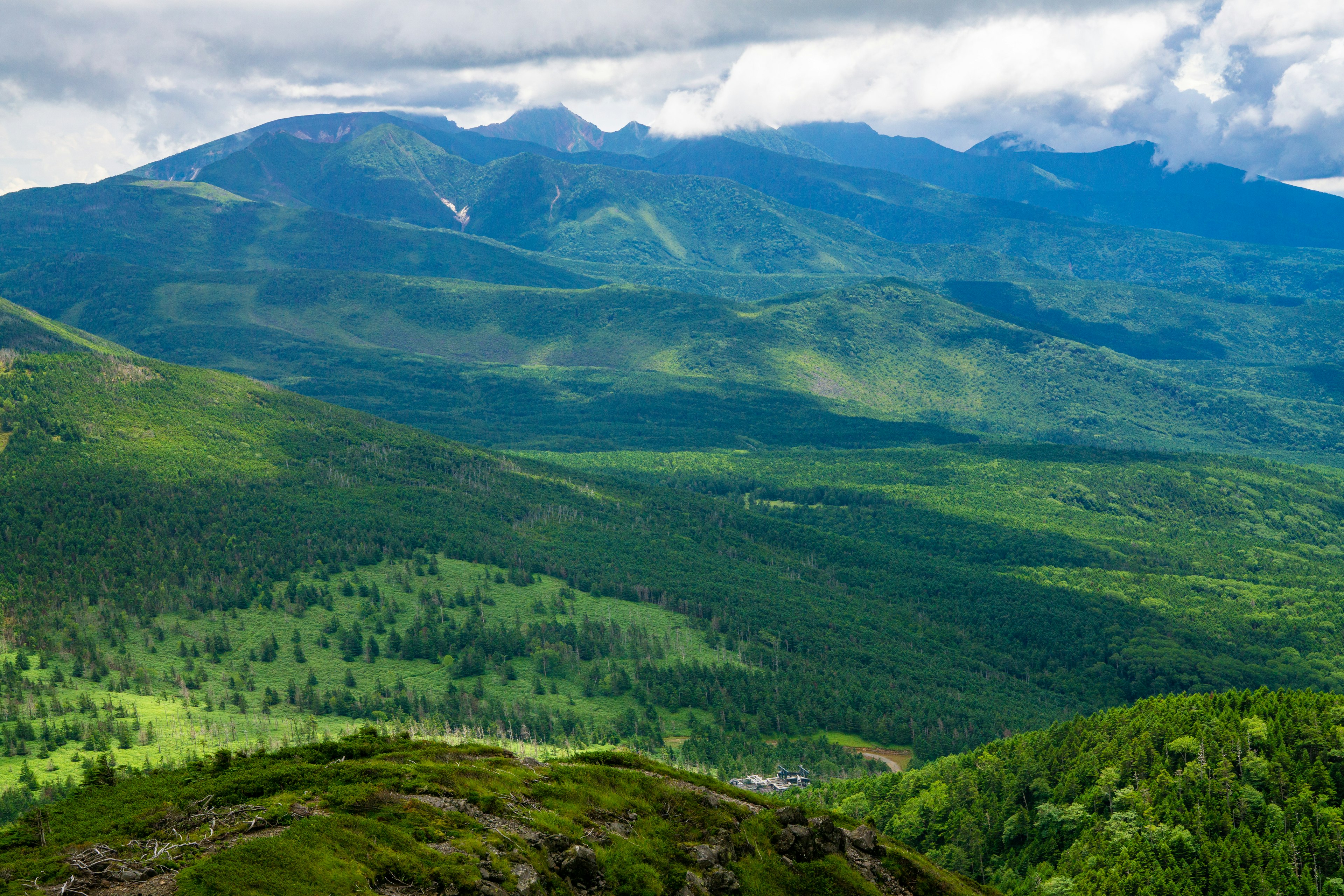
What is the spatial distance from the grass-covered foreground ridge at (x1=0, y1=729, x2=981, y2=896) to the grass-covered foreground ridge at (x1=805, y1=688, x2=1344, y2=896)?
65.4 ft

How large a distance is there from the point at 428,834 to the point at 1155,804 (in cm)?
7391

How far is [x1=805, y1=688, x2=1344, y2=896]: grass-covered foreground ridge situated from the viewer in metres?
90.4

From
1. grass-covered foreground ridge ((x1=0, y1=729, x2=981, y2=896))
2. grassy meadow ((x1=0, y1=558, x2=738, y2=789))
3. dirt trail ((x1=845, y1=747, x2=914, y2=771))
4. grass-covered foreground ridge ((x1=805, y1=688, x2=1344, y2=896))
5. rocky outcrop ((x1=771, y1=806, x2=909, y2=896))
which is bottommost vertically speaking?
dirt trail ((x1=845, y1=747, x2=914, y2=771))

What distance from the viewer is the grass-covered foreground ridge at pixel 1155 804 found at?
90.4m

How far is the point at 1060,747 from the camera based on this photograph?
12138 cm

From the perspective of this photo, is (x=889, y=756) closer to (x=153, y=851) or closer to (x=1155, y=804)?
(x=1155, y=804)

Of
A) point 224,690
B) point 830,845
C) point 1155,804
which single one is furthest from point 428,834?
point 224,690

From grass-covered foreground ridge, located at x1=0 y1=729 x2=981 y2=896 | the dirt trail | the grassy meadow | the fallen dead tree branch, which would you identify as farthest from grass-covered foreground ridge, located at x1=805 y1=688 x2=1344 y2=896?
the fallen dead tree branch

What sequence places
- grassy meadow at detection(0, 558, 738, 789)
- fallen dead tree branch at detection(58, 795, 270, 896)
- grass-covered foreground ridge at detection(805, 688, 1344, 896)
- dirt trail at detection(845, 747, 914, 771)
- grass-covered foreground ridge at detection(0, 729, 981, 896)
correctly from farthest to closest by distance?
dirt trail at detection(845, 747, 914, 771) → grassy meadow at detection(0, 558, 738, 789) → grass-covered foreground ridge at detection(805, 688, 1344, 896) → grass-covered foreground ridge at detection(0, 729, 981, 896) → fallen dead tree branch at detection(58, 795, 270, 896)

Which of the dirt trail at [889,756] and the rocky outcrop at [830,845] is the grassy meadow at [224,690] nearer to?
the dirt trail at [889,756]

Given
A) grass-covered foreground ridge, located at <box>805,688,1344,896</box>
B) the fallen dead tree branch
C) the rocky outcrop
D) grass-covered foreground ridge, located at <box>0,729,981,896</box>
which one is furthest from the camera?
grass-covered foreground ridge, located at <box>805,688,1344,896</box>

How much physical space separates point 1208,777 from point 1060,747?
2203cm

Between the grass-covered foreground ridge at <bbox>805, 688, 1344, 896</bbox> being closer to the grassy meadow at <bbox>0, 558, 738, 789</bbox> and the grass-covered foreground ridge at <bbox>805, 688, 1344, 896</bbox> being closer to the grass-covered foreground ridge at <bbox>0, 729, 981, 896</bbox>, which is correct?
the grass-covered foreground ridge at <bbox>0, 729, 981, 896</bbox>

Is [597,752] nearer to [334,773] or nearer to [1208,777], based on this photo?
[334,773]
